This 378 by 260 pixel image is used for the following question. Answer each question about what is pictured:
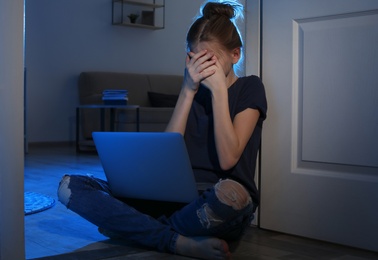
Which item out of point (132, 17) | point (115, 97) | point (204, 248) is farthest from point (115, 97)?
point (204, 248)

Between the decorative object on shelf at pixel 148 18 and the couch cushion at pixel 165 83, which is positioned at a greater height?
the decorative object on shelf at pixel 148 18

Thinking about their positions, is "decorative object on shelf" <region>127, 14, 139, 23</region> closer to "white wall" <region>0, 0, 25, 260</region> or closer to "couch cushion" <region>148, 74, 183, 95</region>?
"couch cushion" <region>148, 74, 183, 95</region>

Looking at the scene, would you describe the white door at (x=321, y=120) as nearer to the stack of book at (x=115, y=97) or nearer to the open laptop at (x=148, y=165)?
the open laptop at (x=148, y=165)

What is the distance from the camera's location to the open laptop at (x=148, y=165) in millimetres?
1369

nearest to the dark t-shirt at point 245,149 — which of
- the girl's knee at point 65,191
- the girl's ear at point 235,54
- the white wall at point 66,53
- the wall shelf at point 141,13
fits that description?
the girl's ear at point 235,54

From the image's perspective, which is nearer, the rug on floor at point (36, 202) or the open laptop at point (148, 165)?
the open laptop at point (148, 165)

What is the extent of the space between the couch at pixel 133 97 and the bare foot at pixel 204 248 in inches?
161

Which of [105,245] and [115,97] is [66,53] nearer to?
[115,97]

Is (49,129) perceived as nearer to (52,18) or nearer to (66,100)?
(66,100)

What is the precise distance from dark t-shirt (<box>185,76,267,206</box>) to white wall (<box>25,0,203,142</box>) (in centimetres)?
469

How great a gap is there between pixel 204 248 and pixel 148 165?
254mm

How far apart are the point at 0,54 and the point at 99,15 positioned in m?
5.53

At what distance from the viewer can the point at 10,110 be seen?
1065 millimetres

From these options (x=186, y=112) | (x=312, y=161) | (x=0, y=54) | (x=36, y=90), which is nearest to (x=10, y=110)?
(x=0, y=54)
